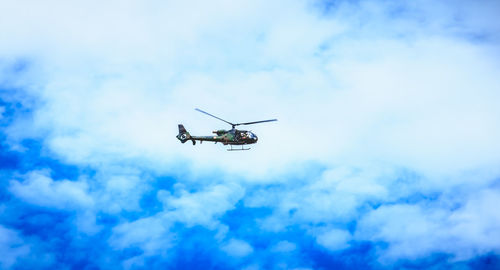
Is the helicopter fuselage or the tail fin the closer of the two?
the helicopter fuselage

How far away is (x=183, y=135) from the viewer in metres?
92.0

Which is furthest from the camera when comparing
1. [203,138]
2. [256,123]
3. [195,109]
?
[203,138]

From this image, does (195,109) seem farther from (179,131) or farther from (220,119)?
(179,131)

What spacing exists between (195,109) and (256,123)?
38.4ft

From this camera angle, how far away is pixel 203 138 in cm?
9075

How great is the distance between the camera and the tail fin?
3610 inches

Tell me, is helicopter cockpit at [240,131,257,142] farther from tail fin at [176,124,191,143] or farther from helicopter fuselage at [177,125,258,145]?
tail fin at [176,124,191,143]

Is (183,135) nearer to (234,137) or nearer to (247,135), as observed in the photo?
(234,137)

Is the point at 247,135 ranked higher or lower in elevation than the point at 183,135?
lower

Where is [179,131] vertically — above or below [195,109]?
above

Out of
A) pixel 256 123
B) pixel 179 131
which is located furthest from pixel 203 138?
pixel 256 123

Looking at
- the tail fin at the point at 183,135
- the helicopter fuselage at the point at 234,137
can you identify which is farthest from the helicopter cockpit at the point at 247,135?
the tail fin at the point at 183,135

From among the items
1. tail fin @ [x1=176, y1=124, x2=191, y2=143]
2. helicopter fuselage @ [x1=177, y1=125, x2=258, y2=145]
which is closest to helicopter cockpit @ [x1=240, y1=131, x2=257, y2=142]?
helicopter fuselage @ [x1=177, y1=125, x2=258, y2=145]

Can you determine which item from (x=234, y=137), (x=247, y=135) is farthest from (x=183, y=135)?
(x=247, y=135)
